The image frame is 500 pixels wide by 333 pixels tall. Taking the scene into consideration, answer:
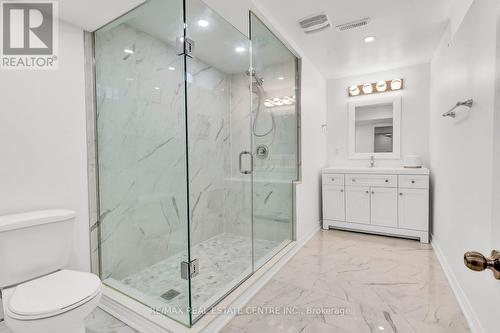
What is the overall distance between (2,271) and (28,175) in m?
0.59

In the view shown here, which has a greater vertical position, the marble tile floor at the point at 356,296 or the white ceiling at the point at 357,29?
the white ceiling at the point at 357,29

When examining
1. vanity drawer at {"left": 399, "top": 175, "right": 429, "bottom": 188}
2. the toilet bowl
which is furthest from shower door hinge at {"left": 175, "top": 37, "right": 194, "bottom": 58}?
vanity drawer at {"left": 399, "top": 175, "right": 429, "bottom": 188}

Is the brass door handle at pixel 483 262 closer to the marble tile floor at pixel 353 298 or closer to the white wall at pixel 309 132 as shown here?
the marble tile floor at pixel 353 298

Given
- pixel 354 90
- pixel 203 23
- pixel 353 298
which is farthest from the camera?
pixel 354 90

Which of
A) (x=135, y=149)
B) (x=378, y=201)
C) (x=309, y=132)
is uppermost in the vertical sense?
(x=309, y=132)

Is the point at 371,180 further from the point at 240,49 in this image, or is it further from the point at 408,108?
the point at 240,49

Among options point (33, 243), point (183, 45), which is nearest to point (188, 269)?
point (33, 243)

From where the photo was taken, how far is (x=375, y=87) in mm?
3611

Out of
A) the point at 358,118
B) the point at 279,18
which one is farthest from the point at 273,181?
the point at 358,118

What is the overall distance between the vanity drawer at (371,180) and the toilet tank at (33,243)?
10.1ft

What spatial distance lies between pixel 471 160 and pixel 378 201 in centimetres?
176

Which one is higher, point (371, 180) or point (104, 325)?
point (371, 180)

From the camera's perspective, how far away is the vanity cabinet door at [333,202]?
11.2 ft

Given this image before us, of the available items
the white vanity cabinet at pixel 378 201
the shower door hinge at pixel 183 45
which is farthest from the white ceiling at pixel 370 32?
the white vanity cabinet at pixel 378 201
